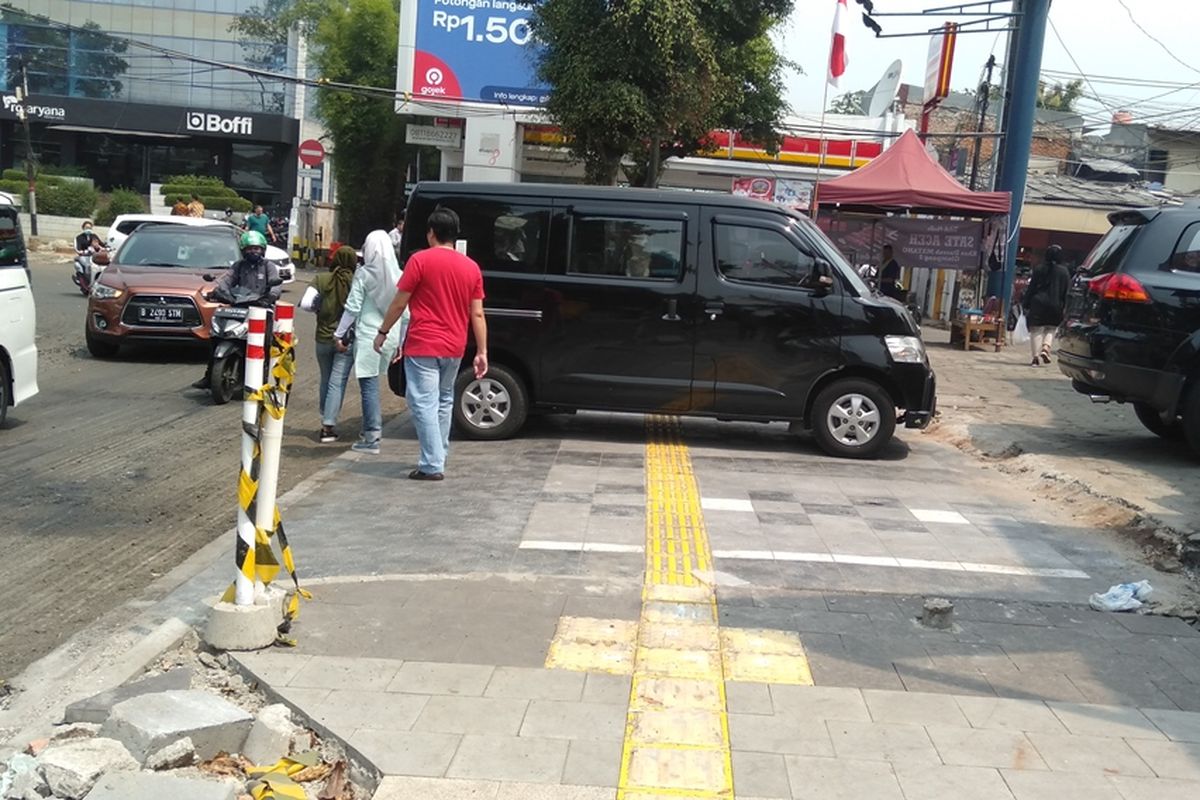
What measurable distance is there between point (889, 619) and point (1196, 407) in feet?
16.2

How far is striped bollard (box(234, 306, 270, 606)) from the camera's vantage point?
15.3ft

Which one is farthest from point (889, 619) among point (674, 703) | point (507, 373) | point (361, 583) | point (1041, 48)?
point (1041, 48)

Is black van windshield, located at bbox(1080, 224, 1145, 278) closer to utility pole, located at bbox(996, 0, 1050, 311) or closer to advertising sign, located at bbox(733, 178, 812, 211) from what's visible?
utility pole, located at bbox(996, 0, 1050, 311)

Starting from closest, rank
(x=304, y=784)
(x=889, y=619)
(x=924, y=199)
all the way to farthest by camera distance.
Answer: (x=304, y=784) → (x=889, y=619) → (x=924, y=199)

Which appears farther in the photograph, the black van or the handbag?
the handbag

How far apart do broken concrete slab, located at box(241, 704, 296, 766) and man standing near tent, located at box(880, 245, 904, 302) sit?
48.4 ft

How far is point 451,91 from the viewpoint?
3050 cm

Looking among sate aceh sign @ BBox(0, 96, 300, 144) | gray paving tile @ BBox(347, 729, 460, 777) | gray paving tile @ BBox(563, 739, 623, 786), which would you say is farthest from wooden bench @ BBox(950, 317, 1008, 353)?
sate aceh sign @ BBox(0, 96, 300, 144)

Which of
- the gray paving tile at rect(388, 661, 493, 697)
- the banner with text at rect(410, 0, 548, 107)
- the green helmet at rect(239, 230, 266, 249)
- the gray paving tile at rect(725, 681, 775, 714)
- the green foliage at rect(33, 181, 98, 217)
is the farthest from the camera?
the green foliage at rect(33, 181, 98, 217)

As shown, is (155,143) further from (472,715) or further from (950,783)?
(950,783)

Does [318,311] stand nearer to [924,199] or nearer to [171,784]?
[171,784]

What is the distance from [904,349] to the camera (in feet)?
30.5

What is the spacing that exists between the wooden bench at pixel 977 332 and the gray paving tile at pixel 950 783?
15587 mm

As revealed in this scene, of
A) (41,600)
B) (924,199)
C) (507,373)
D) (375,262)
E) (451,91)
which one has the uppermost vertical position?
(451,91)
